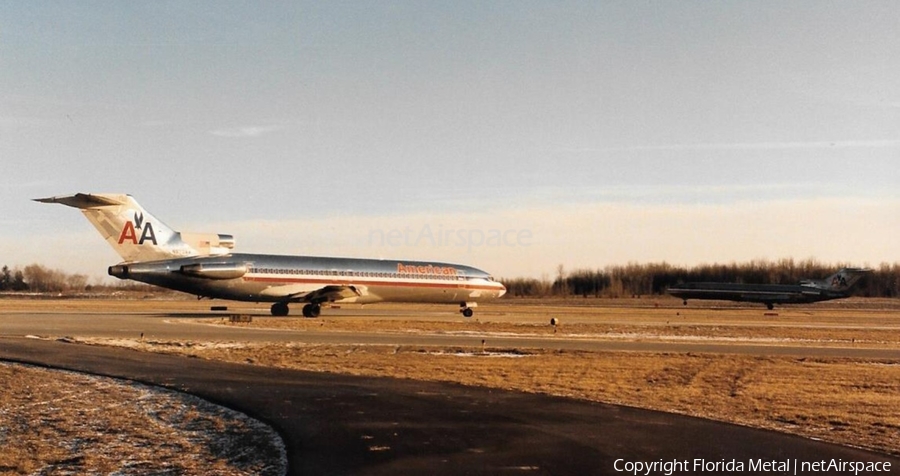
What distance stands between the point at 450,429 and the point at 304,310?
1459 inches

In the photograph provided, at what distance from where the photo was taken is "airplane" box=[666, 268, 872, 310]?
250ft

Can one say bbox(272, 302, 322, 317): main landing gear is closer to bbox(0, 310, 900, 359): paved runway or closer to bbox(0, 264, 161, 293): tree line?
bbox(0, 310, 900, 359): paved runway

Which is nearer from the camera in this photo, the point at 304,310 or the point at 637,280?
the point at 304,310

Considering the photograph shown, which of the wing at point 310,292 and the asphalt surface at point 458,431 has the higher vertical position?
the wing at point 310,292

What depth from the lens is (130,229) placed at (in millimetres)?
42469

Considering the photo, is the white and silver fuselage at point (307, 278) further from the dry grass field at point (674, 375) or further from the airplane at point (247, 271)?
the dry grass field at point (674, 375)

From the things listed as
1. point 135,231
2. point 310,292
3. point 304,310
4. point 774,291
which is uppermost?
point 135,231

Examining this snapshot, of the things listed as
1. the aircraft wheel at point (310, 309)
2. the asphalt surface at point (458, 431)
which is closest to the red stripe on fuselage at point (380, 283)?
the aircraft wheel at point (310, 309)

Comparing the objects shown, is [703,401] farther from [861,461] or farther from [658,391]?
[861,461]

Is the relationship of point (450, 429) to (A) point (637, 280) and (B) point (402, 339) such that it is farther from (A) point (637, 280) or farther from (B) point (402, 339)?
(A) point (637, 280)

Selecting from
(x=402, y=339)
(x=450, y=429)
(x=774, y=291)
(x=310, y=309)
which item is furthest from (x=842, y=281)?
(x=450, y=429)
